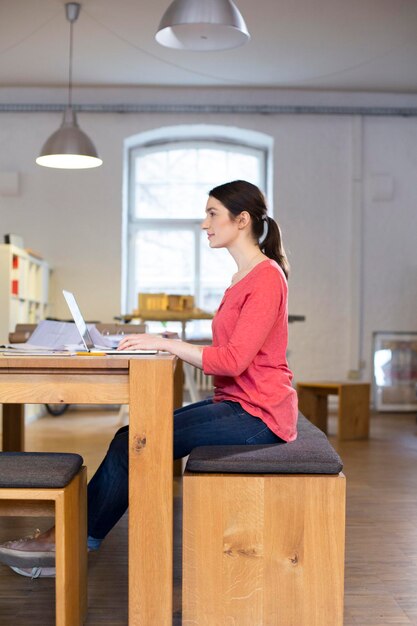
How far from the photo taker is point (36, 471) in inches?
77.1

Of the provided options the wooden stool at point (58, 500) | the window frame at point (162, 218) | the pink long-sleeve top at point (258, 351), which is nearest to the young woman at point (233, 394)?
the pink long-sleeve top at point (258, 351)

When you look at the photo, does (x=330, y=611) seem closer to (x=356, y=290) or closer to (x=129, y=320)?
(x=129, y=320)

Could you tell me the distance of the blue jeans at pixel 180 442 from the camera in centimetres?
232

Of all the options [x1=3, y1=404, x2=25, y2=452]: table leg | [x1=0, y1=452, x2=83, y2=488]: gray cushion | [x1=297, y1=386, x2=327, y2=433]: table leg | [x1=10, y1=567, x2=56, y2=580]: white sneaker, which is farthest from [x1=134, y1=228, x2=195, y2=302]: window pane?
[x1=0, y1=452, x2=83, y2=488]: gray cushion

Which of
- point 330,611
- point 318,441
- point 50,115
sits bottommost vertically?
point 330,611

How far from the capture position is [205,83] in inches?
305

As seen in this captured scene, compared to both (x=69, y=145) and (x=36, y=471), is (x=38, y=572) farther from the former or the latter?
(x=69, y=145)

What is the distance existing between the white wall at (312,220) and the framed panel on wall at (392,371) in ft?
0.29

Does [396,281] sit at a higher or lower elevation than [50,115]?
lower

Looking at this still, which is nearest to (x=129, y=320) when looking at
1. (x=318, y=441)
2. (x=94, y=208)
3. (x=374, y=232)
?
(x=94, y=208)

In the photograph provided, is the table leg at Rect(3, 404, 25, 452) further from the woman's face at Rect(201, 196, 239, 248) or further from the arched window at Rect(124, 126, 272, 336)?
the arched window at Rect(124, 126, 272, 336)

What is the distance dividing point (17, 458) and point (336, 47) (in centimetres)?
550

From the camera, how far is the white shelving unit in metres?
6.28

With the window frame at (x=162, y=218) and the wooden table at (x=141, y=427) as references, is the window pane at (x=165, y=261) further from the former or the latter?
the wooden table at (x=141, y=427)
